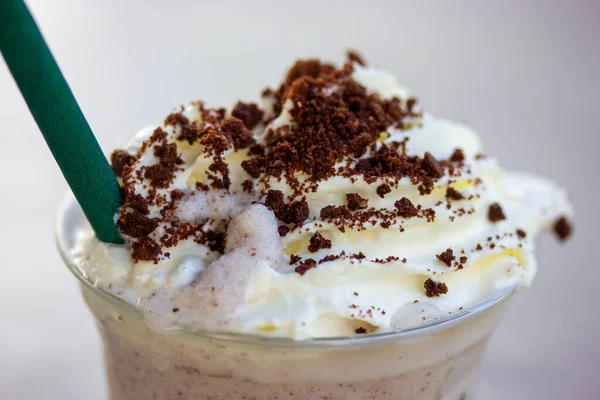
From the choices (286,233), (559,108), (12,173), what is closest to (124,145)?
(286,233)

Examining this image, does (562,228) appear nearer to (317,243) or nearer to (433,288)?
(433,288)

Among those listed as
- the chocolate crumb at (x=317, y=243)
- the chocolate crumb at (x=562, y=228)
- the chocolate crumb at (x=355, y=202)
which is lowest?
the chocolate crumb at (x=317, y=243)

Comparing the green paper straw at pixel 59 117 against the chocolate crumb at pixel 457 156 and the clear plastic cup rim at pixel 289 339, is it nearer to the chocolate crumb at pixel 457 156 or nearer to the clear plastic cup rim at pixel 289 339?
the clear plastic cup rim at pixel 289 339

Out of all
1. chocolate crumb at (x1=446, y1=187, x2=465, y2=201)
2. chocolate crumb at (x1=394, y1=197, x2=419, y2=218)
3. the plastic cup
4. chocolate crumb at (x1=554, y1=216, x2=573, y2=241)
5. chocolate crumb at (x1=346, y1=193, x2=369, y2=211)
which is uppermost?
chocolate crumb at (x1=446, y1=187, x2=465, y2=201)

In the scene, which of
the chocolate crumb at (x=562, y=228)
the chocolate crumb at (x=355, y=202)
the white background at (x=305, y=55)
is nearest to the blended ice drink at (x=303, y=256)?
the chocolate crumb at (x=355, y=202)

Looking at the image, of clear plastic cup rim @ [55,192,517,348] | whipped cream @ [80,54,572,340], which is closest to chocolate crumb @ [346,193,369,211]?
whipped cream @ [80,54,572,340]

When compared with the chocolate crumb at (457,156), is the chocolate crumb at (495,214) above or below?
below

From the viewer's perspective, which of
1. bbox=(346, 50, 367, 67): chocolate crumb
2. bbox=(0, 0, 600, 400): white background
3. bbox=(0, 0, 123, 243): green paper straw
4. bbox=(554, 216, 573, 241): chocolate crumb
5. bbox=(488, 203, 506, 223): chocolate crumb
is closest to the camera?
bbox=(0, 0, 123, 243): green paper straw

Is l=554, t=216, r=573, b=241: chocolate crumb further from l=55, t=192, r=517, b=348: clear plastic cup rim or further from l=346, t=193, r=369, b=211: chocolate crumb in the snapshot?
l=346, t=193, r=369, b=211: chocolate crumb

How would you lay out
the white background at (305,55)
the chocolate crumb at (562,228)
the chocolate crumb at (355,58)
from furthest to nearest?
the white background at (305,55), the chocolate crumb at (355,58), the chocolate crumb at (562,228)

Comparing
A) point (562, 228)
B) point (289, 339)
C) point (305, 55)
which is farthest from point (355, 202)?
point (305, 55)

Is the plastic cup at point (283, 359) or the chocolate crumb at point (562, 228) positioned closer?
the plastic cup at point (283, 359)
